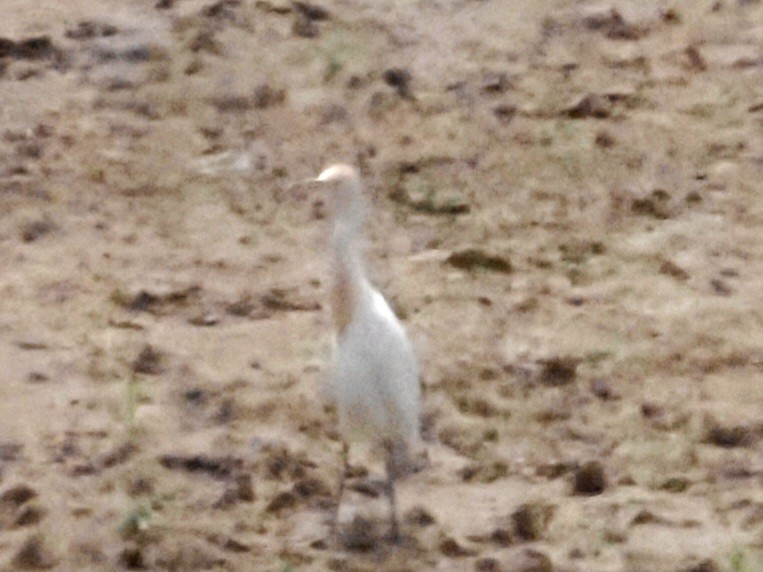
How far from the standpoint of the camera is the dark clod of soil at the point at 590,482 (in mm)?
3660

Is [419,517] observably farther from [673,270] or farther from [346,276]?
[673,270]

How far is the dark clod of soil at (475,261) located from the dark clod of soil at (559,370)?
0.51 metres

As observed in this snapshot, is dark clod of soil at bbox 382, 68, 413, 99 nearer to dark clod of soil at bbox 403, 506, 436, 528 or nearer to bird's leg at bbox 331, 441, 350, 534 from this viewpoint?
bird's leg at bbox 331, 441, 350, 534

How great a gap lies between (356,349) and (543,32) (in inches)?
98.9

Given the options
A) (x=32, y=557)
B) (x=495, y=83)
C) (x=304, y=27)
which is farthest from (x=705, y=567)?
(x=304, y=27)

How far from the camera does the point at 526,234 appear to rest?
4.76 m

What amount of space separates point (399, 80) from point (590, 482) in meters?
2.19

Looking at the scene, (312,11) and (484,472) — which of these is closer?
(484,472)

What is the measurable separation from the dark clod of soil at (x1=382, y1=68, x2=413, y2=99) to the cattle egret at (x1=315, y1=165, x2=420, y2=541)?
181 cm

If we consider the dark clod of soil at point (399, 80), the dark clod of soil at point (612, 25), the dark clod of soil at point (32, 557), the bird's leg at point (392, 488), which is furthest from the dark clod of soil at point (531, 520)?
the dark clod of soil at point (612, 25)

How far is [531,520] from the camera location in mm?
3527

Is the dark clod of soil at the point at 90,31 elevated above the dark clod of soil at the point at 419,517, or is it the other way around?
the dark clod of soil at the point at 90,31

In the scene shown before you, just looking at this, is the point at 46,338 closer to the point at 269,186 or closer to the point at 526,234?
the point at 269,186

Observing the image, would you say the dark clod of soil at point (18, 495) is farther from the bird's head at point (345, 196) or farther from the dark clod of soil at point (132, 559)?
the bird's head at point (345, 196)
